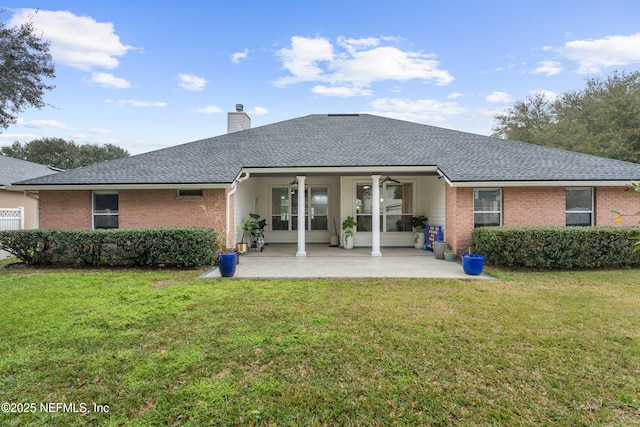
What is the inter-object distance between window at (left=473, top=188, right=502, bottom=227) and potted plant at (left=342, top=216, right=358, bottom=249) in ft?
15.0

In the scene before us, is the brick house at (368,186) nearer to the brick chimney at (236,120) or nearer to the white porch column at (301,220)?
the white porch column at (301,220)

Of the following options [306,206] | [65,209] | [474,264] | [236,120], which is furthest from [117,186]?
[474,264]

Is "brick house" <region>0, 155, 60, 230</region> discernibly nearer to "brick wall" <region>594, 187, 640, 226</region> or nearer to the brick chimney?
the brick chimney

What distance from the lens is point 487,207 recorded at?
10305mm

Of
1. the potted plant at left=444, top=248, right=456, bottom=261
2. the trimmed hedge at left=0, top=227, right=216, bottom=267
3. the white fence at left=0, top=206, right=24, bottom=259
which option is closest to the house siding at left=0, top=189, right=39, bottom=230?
the white fence at left=0, top=206, right=24, bottom=259

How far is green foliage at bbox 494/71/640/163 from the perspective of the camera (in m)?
21.9

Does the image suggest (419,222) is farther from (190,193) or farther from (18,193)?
(18,193)

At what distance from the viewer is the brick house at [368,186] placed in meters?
10.0

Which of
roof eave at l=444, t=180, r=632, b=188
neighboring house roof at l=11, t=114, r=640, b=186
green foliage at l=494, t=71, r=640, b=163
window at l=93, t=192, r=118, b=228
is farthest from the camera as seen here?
green foliage at l=494, t=71, r=640, b=163

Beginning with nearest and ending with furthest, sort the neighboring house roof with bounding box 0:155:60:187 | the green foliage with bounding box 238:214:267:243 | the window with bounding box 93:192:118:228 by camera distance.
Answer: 1. the window with bounding box 93:192:118:228
2. the green foliage with bounding box 238:214:267:243
3. the neighboring house roof with bounding box 0:155:60:187

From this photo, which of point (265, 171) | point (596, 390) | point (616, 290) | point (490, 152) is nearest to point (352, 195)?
point (265, 171)

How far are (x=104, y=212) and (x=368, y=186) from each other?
33.4 feet

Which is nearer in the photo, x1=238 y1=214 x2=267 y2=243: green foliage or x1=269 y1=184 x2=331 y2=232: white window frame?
x1=238 y1=214 x2=267 y2=243: green foliage

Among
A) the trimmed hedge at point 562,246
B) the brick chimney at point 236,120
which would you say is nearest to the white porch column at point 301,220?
the trimmed hedge at point 562,246
